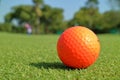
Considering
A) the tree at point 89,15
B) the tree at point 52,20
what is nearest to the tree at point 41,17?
the tree at point 52,20

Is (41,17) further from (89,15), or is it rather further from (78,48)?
(78,48)

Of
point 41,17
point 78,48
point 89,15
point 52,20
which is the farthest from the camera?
point 52,20

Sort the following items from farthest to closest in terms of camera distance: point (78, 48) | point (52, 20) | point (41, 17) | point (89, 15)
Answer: point (52, 20), point (41, 17), point (89, 15), point (78, 48)

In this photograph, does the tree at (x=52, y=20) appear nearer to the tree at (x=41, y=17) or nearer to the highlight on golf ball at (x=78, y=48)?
the tree at (x=41, y=17)

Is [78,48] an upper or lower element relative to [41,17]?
upper

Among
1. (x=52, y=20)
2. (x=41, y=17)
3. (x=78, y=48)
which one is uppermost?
(x=78, y=48)

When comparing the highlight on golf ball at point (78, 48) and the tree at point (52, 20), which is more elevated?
the highlight on golf ball at point (78, 48)

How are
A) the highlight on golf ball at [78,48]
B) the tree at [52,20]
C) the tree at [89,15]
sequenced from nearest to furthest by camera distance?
the highlight on golf ball at [78,48] < the tree at [89,15] < the tree at [52,20]

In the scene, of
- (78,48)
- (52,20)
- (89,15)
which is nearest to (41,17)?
(52,20)

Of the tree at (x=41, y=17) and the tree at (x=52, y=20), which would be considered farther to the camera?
the tree at (x=52, y=20)

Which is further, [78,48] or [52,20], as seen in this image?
[52,20]
